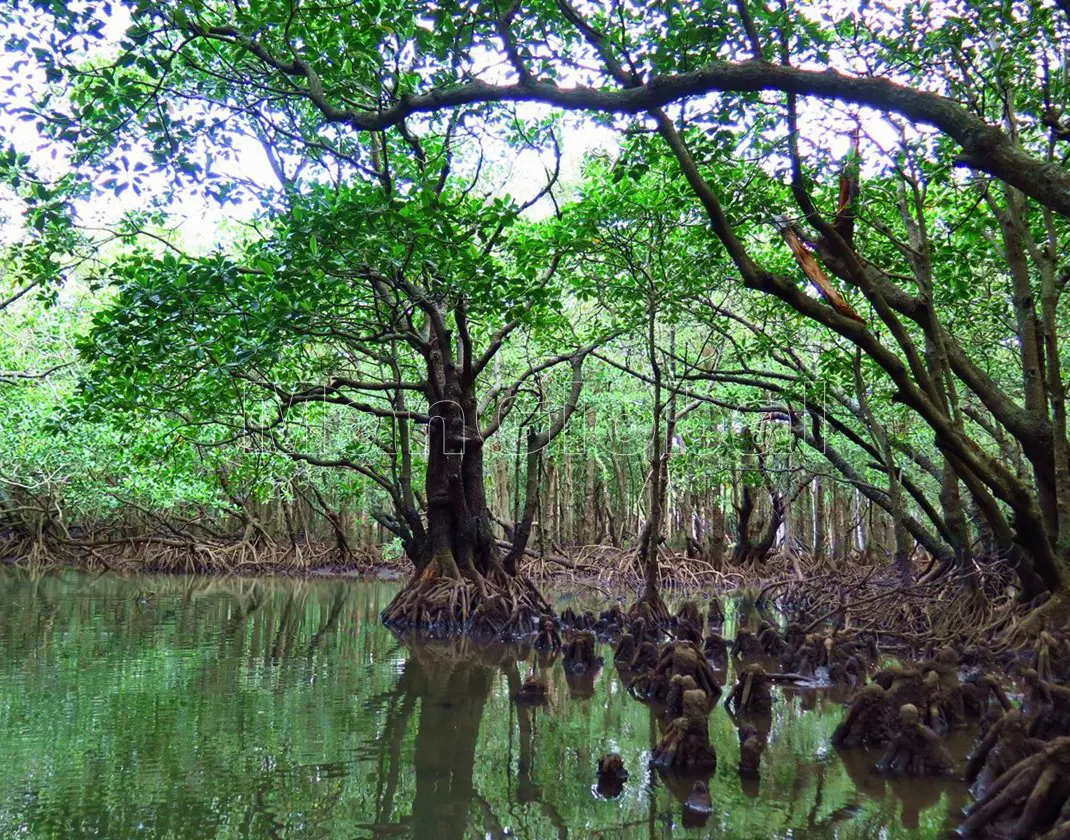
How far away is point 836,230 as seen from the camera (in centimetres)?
660

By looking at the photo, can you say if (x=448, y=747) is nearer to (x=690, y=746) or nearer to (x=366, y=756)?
(x=366, y=756)

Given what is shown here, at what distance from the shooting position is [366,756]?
172 inches

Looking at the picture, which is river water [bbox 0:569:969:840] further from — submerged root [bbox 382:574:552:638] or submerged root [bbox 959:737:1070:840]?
submerged root [bbox 382:574:552:638]

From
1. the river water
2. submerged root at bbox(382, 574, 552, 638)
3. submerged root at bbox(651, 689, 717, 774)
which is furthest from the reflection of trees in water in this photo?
submerged root at bbox(382, 574, 552, 638)

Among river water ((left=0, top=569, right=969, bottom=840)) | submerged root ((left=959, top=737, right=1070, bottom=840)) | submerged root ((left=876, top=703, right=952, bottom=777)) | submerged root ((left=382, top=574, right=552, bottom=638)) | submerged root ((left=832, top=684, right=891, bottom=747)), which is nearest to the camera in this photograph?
submerged root ((left=959, top=737, right=1070, bottom=840))

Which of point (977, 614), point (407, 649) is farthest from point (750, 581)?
point (407, 649)

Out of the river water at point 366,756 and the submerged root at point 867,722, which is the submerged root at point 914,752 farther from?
the submerged root at point 867,722

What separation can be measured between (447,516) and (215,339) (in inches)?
167

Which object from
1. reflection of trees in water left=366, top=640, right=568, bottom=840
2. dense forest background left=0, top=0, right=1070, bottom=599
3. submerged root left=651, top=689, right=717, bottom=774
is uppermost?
dense forest background left=0, top=0, right=1070, bottom=599

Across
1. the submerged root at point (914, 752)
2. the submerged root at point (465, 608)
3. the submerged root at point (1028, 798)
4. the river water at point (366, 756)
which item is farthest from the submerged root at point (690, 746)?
the submerged root at point (465, 608)

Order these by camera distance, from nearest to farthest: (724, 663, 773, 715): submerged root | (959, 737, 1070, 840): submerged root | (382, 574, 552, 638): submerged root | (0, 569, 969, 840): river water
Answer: (959, 737, 1070, 840): submerged root < (0, 569, 969, 840): river water < (724, 663, 773, 715): submerged root < (382, 574, 552, 638): submerged root

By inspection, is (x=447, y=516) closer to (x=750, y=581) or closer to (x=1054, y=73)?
(x=1054, y=73)

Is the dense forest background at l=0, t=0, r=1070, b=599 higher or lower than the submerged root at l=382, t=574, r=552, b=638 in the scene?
higher

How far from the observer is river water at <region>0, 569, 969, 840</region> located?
11.3 ft
